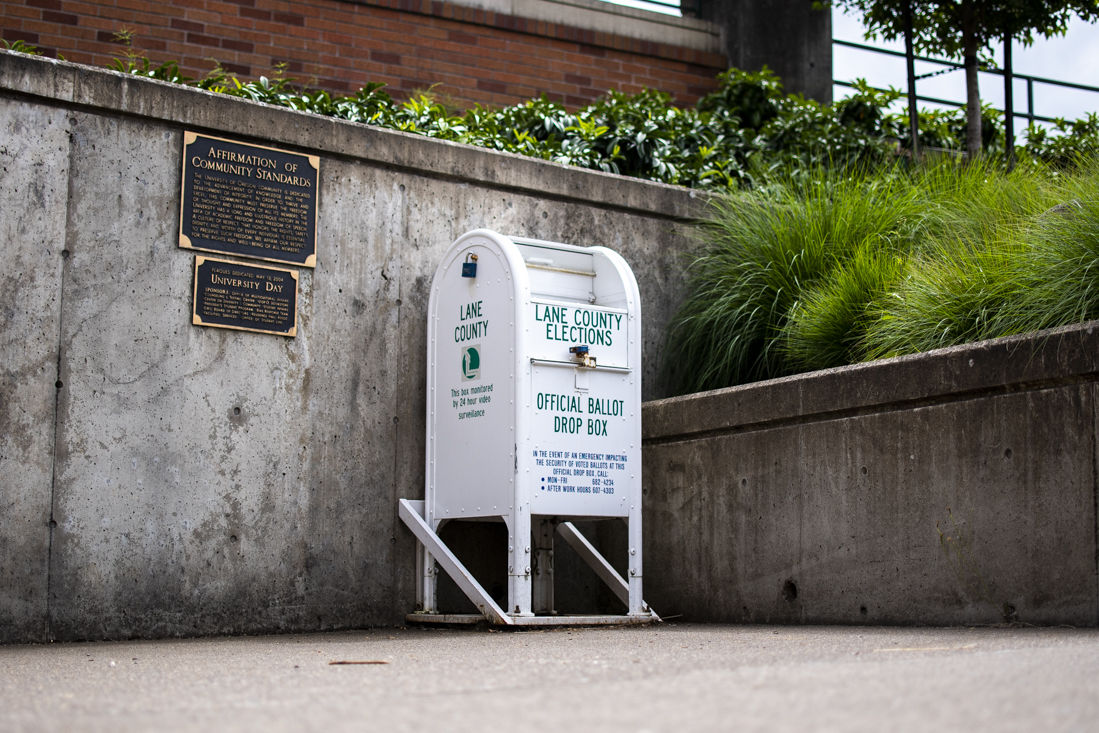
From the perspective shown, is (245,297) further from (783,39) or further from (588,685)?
(783,39)

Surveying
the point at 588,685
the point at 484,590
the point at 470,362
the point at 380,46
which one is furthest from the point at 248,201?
the point at 380,46

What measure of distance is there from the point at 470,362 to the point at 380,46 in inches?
194

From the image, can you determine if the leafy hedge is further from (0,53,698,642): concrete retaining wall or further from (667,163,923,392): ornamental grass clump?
(0,53,698,642): concrete retaining wall

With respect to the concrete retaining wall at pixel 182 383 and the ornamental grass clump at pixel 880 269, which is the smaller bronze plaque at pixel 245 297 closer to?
the concrete retaining wall at pixel 182 383

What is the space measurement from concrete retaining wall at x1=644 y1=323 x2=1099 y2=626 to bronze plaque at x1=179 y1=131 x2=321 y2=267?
2.32m

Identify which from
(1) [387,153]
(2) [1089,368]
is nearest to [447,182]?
(1) [387,153]

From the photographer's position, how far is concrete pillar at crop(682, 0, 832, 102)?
487 inches

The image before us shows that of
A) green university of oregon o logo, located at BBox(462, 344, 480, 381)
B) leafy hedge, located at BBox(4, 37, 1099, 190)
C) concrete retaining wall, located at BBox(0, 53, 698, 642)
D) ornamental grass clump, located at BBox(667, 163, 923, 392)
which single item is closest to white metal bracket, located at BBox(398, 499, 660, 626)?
concrete retaining wall, located at BBox(0, 53, 698, 642)

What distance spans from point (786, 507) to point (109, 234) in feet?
12.4

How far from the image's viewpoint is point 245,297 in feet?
21.9

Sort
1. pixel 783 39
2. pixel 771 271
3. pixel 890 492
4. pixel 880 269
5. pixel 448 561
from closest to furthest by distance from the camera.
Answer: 1. pixel 890 492
2. pixel 448 561
3. pixel 880 269
4. pixel 771 271
5. pixel 783 39

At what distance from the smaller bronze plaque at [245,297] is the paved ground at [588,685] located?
1.84m

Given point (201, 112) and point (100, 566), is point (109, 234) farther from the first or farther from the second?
point (100, 566)

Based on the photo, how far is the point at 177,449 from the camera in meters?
6.37
